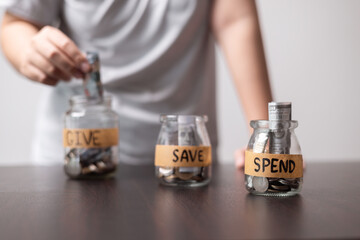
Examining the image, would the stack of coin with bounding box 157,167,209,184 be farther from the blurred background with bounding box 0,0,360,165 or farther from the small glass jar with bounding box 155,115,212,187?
the blurred background with bounding box 0,0,360,165

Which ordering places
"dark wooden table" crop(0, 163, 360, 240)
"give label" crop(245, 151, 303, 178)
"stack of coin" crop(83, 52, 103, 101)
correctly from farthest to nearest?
"stack of coin" crop(83, 52, 103, 101)
"give label" crop(245, 151, 303, 178)
"dark wooden table" crop(0, 163, 360, 240)

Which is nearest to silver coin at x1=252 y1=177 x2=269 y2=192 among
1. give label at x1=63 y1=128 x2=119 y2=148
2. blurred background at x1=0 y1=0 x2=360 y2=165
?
give label at x1=63 y1=128 x2=119 y2=148

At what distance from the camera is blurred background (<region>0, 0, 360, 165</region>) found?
8.48 ft

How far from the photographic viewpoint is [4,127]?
234cm

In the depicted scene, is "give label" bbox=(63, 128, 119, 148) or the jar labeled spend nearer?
the jar labeled spend

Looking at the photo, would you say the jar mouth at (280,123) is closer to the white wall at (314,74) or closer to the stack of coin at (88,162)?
the stack of coin at (88,162)

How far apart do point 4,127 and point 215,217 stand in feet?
6.95

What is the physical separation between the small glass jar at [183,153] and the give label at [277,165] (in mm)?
111

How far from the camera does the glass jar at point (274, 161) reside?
1.85 ft

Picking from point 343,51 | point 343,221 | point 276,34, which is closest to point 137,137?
point 343,221

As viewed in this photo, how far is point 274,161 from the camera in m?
0.56

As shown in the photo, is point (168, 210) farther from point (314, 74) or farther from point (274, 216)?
point (314, 74)

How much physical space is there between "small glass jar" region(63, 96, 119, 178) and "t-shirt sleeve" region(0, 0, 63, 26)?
334 millimetres

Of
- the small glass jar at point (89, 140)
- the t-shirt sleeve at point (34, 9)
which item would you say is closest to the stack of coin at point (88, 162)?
the small glass jar at point (89, 140)
